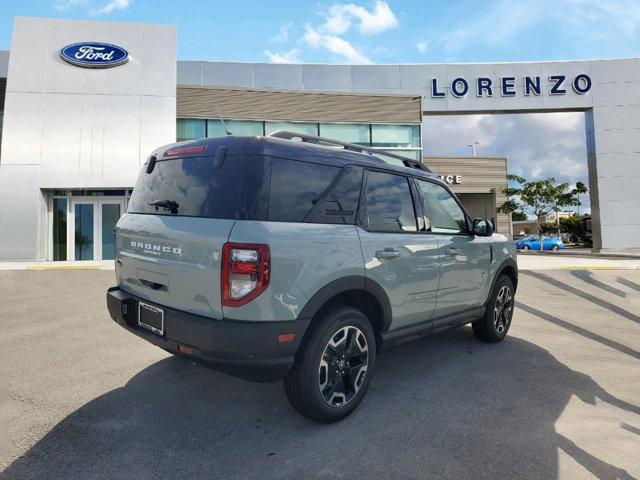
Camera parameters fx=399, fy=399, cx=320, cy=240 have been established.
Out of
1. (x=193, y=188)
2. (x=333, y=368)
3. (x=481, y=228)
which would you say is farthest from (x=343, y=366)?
(x=481, y=228)

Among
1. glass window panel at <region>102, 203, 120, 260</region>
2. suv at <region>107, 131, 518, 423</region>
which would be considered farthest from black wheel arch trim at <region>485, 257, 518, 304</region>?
glass window panel at <region>102, 203, 120, 260</region>

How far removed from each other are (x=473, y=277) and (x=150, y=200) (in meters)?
3.14

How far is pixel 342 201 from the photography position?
2945mm

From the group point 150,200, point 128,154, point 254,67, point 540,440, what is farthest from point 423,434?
point 254,67

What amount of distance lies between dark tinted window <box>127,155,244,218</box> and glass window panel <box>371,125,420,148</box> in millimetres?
17235

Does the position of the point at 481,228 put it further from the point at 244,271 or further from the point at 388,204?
the point at 244,271

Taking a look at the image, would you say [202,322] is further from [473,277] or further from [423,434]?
[473,277]

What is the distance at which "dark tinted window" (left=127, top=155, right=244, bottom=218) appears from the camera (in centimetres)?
254

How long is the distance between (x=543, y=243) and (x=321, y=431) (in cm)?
3273

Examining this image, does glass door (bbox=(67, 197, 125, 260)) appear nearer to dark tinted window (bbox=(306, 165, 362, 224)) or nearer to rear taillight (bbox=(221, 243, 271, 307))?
dark tinted window (bbox=(306, 165, 362, 224))

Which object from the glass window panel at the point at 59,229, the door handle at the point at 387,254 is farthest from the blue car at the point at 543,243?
the door handle at the point at 387,254

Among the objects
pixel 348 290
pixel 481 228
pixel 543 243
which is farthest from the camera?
pixel 543 243

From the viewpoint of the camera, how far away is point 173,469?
7.57 ft

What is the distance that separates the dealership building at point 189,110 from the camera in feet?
47.4
